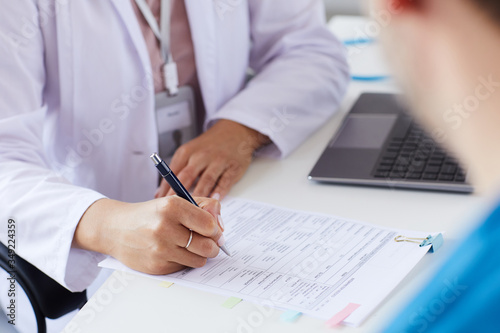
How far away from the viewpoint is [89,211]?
3.13 feet

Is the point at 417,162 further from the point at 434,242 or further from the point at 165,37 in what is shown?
the point at 165,37

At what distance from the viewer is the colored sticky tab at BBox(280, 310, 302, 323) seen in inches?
29.4

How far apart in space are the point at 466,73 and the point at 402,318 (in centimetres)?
17

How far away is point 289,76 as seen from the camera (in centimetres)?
135

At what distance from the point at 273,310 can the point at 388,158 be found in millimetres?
447

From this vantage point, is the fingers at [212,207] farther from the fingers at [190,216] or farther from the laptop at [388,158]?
the laptop at [388,158]

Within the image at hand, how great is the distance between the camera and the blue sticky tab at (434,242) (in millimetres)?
848

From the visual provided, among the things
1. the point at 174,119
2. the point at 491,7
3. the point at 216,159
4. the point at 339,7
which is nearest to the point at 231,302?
the point at 216,159

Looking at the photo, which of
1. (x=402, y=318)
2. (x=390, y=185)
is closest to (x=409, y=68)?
(x=402, y=318)

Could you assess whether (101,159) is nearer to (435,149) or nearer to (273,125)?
(273,125)

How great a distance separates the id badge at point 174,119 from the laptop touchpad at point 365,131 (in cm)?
35

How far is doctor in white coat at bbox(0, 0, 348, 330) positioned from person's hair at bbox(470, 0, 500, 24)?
0.57m

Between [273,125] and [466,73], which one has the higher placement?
[466,73]

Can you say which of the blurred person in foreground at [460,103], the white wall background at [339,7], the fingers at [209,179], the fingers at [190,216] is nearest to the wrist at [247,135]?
the fingers at [209,179]
